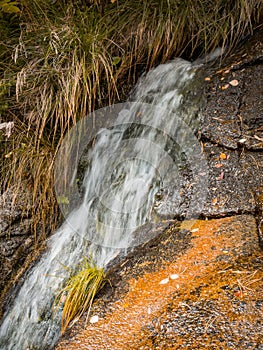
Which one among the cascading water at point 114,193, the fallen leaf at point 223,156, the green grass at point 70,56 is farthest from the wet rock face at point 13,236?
the fallen leaf at point 223,156

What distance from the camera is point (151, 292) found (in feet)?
6.57

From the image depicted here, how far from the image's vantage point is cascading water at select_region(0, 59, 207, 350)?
2908 mm

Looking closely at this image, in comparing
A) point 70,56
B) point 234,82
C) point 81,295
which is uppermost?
point 70,56

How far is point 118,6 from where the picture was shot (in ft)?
13.5

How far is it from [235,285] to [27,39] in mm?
3116

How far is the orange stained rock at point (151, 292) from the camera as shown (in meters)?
1.81

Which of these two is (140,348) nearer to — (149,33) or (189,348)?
(189,348)

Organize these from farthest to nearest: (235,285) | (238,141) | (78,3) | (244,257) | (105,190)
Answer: (78,3) < (105,190) < (238,141) < (244,257) < (235,285)

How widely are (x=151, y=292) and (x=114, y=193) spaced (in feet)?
4.42

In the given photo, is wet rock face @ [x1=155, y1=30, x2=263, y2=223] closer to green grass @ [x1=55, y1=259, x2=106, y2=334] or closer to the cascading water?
the cascading water

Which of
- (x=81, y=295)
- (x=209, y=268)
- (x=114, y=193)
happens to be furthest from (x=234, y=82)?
(x=81, y=295)

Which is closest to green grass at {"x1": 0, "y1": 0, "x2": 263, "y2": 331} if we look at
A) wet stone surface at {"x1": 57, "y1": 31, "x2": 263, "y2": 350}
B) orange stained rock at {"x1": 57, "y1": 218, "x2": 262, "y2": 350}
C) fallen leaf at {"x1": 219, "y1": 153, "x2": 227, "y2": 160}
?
wet stone surface at {"x1": 57, "y1": 31, "x2": 263, "y2": 350}

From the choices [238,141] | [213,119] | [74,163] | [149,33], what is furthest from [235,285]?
[149,33]

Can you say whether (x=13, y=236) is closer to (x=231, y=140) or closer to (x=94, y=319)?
(x=94, y=319)
